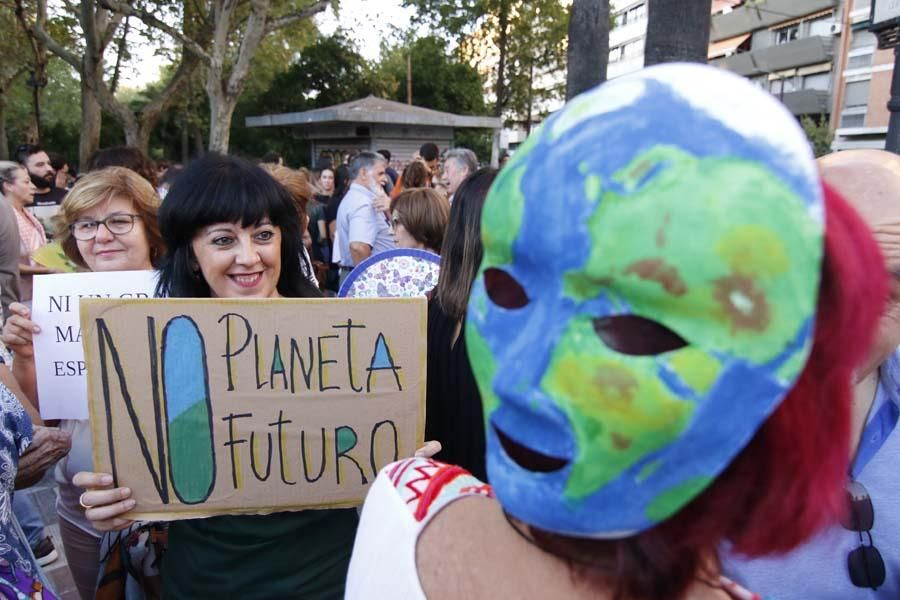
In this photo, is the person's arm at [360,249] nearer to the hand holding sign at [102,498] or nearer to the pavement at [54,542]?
the pavement at [54,542]

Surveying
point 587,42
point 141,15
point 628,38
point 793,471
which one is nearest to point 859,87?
point 628,38

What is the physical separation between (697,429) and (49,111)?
41014 millimetres

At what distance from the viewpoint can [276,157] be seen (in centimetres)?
769

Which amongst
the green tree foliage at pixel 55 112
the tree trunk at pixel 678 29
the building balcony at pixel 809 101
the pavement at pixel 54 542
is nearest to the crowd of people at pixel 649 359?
the pavement at pixel 54 542

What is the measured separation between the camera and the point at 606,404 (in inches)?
23.2

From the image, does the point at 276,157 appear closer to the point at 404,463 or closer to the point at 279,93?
the point at 404,463

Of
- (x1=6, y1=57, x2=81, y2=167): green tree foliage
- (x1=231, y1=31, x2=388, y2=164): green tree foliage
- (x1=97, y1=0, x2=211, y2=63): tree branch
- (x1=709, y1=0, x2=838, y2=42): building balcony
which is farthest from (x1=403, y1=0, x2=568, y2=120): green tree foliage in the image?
(x1=6, y1=57, x2=81, y2=167): green tree foliage

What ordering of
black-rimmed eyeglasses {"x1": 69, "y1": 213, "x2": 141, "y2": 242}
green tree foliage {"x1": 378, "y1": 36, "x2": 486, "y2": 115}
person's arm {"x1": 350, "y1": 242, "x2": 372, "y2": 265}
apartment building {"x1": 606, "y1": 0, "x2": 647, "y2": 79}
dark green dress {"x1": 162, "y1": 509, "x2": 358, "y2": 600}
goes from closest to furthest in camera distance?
dark green dress {"x1": 162, "y1": 509, "x2": 358, "y2": 600}
black-rimmed eyeglasses {"x1": 69, "y1": 213, "x2": 141, "y2": 242}
person's arm {"x1": 350, "y1": 242, "x2": 372, "y2": 265}
green tree foliage {"x1": 378, "y1": 36, "x2": 486, "y2": 115}
apartment building {"x1": 606, "y1": 0, "x2": 647, "y2": 79}

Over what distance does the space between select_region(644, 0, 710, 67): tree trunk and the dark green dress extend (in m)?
3.18

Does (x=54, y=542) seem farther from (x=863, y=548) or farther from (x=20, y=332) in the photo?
(x=863, y=548)

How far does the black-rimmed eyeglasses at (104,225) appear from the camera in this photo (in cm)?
223

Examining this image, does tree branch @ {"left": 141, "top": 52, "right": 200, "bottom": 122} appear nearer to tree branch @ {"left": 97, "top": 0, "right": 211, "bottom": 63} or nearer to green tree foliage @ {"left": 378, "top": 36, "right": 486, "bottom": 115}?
tree branch @ {"left": 97, "top": 0, "right": 211, "bottom": 63}

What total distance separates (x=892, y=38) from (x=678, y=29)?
1.23 metres

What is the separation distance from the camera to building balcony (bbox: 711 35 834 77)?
31.9 m
